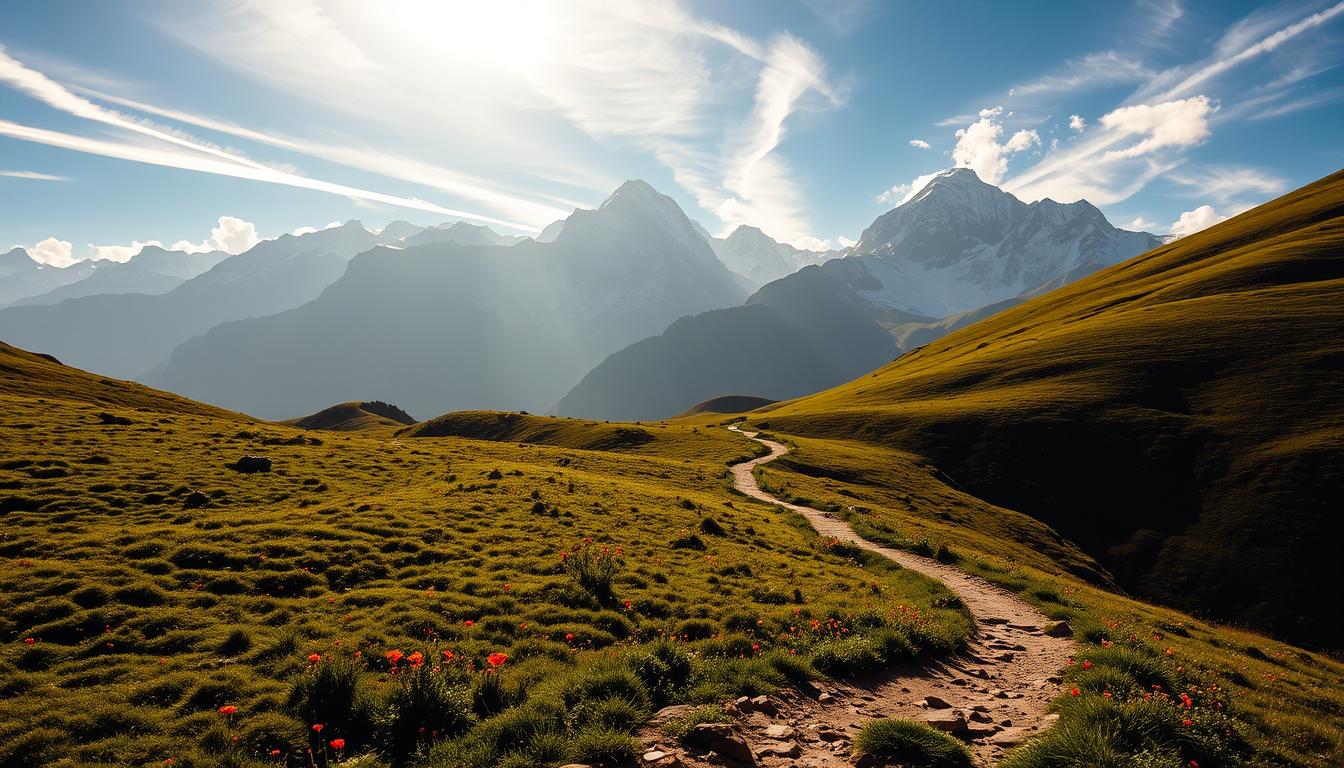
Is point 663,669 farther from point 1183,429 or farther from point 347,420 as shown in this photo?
point 347,420

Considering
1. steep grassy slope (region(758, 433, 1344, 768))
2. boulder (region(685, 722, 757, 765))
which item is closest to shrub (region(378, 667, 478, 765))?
boulder (region(685, 722, 757, 765))

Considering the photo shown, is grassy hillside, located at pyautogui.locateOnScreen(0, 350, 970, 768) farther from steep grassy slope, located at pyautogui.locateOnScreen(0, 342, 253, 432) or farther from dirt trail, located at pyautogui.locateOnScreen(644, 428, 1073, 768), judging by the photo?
steep grassy slope, located at pyautogui.locateOnScreen(0, 342, 253, 432)

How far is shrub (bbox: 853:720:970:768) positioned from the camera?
878 centimetres

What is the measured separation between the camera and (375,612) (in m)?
14.2

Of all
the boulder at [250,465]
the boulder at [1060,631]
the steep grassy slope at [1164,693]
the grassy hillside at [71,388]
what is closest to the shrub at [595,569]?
the steep grassy slope at [1164,693]

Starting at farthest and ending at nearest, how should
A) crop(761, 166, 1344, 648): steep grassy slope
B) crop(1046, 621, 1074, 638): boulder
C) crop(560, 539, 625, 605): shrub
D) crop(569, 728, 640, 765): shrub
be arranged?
crop(761, 166, 1344, 648): steep grassy slope → crop(560, 539, 625, 605): shrub → crop(1046, 621, 1074, 638): boulder → crop(569, 728, 640, 765): shrub

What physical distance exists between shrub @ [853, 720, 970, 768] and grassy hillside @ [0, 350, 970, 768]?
285 centimetres

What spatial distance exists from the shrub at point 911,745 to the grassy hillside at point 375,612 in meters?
2.85

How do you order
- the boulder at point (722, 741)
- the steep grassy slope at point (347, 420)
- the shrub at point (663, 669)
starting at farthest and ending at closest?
the steep grassy slope at point (347, 420) → the shrub at point (663, 669) → the boulder at point (722, 741)

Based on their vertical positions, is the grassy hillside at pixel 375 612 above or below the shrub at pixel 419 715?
below

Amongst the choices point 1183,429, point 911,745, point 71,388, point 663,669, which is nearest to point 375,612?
point 663,669

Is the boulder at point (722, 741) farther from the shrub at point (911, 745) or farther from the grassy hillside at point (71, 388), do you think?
the grassy hillside at point (71, 388)

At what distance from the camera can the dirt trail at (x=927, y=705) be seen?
357 inches

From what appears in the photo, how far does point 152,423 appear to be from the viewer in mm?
37938
